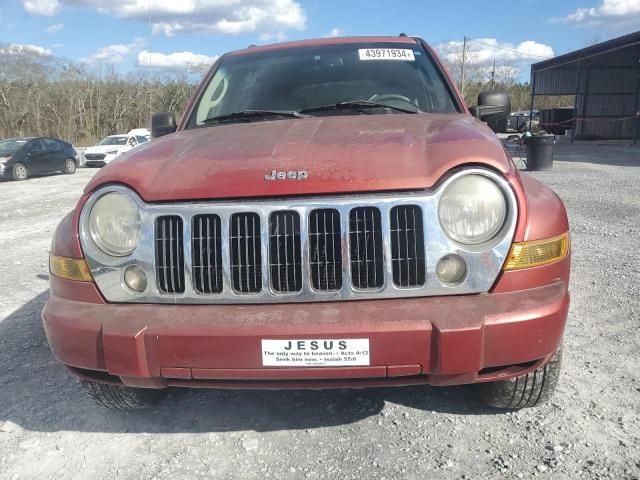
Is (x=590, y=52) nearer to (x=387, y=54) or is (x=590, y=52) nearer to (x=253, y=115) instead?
(x=387, y=54)

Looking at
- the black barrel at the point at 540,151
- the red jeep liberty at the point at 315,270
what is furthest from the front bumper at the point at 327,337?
the black barrel at the point at 540,151

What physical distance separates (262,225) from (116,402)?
129cm

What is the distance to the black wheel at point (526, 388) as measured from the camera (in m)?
2.43

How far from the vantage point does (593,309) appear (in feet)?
13.4

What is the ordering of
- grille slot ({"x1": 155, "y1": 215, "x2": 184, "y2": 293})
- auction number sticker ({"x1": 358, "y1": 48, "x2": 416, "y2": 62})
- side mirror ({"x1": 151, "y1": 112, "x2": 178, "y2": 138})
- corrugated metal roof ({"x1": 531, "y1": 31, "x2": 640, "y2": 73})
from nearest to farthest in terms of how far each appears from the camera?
grille slot ({"x1": 155, "y1": 215, "x2": 184, "y2": 293})
auction number sticker ({"x1": 358, "y1": 48, "x2": 416, "y2": 62})
side mirror ({"x1": 151, "y1": 112, "x2": 178, "y2": 138})
corrugated metal roof ({"x1": 531, "y1": 31, "x2": 640, "y2": 73})

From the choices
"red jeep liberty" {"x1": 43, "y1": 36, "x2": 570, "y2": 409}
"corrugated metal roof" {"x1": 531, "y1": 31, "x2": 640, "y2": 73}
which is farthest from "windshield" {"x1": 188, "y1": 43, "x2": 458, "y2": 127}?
"corrugated metal roof" {"x1": 531, "y1": 31, "x2": 640, "y2": 73}

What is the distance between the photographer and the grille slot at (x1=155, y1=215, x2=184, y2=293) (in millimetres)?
2207

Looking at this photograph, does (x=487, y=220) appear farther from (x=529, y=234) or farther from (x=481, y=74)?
(x=481, y=74)

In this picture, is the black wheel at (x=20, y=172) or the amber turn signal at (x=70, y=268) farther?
the black wheel at (x=20, y=172)

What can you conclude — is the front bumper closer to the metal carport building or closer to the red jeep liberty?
the red jeep liberty

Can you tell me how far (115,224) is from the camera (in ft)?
7.45

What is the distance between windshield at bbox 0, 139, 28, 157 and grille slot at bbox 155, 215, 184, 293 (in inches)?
723

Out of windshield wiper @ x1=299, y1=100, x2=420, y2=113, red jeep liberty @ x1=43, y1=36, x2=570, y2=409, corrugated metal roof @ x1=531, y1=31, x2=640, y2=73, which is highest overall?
corrugated metal roof @ x1=531, y1=31, x2=640, y2=73

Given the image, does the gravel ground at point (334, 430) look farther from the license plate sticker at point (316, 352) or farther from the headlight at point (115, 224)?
the headlight at point (115, 224)
